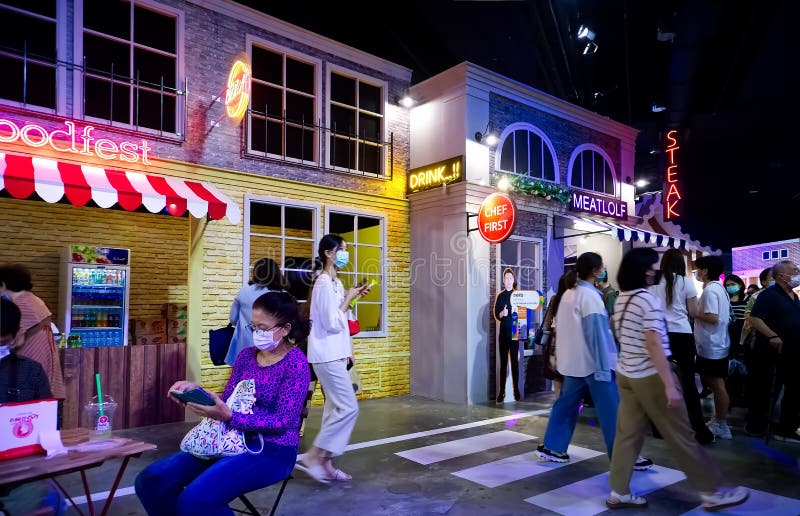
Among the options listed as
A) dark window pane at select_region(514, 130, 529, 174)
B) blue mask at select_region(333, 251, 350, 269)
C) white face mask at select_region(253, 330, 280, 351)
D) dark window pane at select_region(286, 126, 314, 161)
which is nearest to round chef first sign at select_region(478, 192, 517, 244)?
→ dark window pane at select_region(514, 130, 529, 174)

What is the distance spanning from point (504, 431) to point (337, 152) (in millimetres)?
5250

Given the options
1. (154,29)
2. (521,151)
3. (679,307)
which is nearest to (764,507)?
(679,307)

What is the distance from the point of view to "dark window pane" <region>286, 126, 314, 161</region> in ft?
29.2

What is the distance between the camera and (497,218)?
8.01 m

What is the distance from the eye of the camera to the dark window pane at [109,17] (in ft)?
23.2

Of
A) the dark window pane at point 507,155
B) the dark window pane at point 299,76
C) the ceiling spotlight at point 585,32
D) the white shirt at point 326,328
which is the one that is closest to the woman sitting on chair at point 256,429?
the white shirt at point 326,328

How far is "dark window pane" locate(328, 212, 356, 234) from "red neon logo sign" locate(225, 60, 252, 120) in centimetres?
245

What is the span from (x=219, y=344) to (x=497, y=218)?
432 cm

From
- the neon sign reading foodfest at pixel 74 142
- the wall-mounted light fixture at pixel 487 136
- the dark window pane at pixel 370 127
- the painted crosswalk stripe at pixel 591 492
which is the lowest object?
the painted crosswalk stripe at pixel 591 492

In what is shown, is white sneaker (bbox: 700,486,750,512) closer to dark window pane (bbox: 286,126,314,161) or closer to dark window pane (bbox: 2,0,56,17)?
dark window pane (bbox: 286,126,314,161)

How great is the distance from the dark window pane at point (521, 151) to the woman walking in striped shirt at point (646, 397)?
6355mm

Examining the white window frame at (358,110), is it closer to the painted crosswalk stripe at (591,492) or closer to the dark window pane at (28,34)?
the dark window pane at (28,34)

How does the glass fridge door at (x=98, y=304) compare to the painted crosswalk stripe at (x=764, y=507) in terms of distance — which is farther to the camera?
the glass fridge door at (x=98, y=304)

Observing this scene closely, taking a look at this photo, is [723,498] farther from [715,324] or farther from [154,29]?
[154,29]
